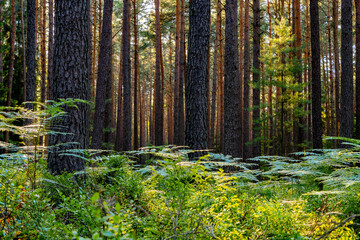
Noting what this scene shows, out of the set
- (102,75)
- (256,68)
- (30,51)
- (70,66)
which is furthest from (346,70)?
(30,51)

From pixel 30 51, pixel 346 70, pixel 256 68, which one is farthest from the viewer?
pixel 256 68

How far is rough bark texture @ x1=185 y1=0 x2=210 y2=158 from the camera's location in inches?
257

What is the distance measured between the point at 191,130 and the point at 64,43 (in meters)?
3.31

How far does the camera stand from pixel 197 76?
6652mm

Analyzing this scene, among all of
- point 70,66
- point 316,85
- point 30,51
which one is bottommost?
point 70,66

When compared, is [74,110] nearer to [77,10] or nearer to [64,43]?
[64,43]

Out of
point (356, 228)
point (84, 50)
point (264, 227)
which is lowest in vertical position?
point (356, 228)

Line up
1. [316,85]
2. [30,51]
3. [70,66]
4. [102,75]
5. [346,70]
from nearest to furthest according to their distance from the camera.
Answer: [70,66], [316,85], [346,70], [30,51], [102,75]

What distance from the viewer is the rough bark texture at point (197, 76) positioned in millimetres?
6523

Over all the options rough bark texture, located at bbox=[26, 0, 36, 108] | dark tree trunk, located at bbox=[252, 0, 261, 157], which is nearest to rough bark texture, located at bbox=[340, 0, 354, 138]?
dark tree trunk, located at bbox=[252, 0, 261, 157]

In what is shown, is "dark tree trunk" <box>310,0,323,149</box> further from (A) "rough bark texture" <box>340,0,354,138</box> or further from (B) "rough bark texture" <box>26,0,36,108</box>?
(B) "rough bark texture" <box>26,0,36,108</box>

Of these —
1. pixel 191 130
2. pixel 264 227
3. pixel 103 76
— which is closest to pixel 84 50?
pixel 191 130

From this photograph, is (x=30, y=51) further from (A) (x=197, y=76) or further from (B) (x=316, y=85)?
(B) (x=316, y=85)

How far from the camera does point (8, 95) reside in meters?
15.8
